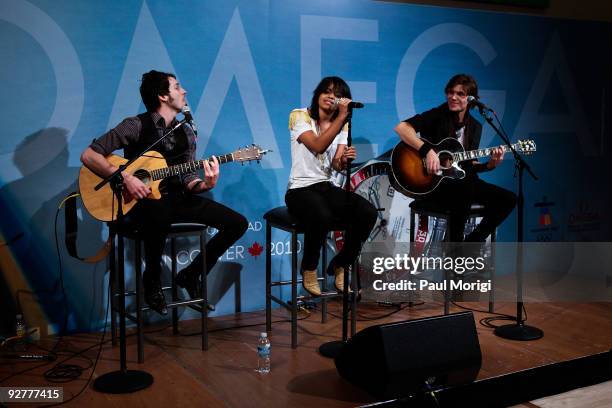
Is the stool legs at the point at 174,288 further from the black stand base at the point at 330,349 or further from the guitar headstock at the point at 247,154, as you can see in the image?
the black stand base at the point at 330,349

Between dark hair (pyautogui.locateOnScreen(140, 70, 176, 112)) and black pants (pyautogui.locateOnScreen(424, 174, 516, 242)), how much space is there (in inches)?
73.9

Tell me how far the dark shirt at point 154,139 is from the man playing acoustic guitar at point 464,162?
59.2 inches

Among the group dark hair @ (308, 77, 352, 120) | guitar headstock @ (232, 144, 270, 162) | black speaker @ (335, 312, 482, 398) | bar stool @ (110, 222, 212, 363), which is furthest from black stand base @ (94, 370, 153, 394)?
dark hair @ (308, 77, 352, 120)

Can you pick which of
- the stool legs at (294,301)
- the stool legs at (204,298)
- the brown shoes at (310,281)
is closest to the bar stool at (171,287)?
the stool legs at (204,298)

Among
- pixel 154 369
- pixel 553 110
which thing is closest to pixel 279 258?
pixel 154 369

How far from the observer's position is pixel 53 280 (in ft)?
12.2

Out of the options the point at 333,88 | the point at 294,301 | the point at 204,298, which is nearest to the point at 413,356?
the point at 294,301

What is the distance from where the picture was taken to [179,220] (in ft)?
11.4

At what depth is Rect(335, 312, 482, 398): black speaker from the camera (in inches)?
99.9

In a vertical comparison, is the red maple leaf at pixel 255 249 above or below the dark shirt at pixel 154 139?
below

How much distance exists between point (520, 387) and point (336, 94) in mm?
1882

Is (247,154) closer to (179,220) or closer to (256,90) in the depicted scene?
(179,220)

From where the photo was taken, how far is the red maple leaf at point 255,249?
430cm

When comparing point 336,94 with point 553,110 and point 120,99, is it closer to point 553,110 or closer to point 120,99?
point 120,99
